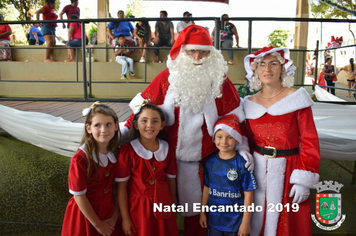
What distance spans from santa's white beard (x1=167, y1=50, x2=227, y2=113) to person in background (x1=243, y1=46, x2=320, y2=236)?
0.85 feet

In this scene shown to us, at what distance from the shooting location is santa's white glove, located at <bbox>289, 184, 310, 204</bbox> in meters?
Result: 1.62

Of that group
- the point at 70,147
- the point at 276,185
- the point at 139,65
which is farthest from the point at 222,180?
the point at 139,65

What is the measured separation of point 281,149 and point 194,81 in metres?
0.67

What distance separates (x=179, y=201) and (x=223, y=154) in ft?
1.50

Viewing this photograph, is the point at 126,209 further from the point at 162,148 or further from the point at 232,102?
the point at 232,102

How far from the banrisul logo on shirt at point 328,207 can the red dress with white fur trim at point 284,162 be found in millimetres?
592

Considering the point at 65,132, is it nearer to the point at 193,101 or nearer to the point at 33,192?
the point at 33,192

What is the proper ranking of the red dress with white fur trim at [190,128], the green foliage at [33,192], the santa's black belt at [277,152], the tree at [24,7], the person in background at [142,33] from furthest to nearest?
the tree at [24,7] → the person in background at [142,33] → the green foliage at [33,192] → the red dress with white fur trim at [190,128] → the santa's black belt at [277,152]

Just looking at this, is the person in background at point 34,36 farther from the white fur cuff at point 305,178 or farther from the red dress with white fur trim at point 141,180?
the white fur cuff at point 305,178

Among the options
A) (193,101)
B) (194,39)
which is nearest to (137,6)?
(194,39)

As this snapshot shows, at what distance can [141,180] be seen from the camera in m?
1.67

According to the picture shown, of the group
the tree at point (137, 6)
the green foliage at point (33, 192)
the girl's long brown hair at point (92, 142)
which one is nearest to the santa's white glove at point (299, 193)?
the girl's long brown hair at point (92, 142)

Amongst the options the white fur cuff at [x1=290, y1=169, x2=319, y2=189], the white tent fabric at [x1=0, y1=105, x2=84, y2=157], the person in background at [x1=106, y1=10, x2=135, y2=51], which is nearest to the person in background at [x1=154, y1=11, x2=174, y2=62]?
the person in background at [x1=106, y1=10, x2=135, y2=51]

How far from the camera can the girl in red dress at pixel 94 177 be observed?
62.2 inches
